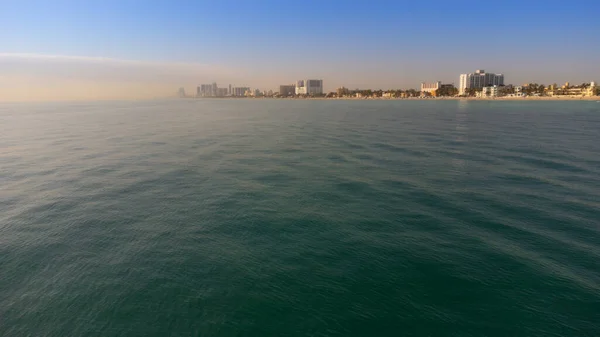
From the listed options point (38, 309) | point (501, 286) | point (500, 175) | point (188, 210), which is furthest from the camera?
point (500, 175)

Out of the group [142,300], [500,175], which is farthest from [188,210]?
[500,175]

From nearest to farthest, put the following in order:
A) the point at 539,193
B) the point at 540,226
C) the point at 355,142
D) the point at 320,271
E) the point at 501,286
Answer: the point at 501,286
the point at 320,271
the point at 540,226
the point at 539,193
the point at 355,142

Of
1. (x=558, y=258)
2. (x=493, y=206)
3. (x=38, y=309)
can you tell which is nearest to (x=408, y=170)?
(x=493, y=206)

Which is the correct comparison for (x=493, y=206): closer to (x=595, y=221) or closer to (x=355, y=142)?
(x=595, y=221)

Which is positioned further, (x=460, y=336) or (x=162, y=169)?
(x=162, y=169)

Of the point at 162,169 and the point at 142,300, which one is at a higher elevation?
the point at 162,169

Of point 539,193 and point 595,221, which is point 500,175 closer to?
point 539,193
